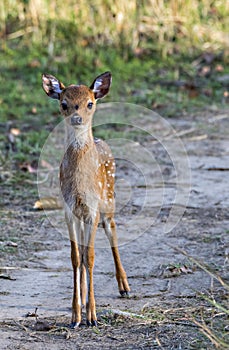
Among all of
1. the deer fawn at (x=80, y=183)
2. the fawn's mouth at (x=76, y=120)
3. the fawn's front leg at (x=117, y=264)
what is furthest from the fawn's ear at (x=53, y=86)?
the fawn's front leg at (x=117, y=264)

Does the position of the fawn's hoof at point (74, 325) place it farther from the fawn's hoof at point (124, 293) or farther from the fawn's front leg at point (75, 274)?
the fawn's hoof at point (124, 293)

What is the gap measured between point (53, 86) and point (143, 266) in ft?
5.54

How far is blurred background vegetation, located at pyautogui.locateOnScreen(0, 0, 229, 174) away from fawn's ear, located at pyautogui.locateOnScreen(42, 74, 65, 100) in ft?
18.5

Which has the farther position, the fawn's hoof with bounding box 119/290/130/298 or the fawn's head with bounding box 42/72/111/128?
the fawn's hoof with bounding box 119/290/130/298

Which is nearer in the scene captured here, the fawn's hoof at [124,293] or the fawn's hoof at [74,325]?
the fawn's hoof at [74,325]

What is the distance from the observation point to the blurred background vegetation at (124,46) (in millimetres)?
11609

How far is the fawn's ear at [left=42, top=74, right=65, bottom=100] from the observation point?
5.51m

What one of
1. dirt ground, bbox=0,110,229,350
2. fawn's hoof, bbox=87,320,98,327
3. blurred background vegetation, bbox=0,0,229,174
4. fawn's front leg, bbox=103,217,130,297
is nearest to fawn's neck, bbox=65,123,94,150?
fawn's front leg, bbox=103,217,130,297

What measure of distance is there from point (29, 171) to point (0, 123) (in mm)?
1588

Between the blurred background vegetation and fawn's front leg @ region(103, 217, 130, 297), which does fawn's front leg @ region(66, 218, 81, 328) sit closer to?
fawn's front leg @ region(103, 217, 130, 297)

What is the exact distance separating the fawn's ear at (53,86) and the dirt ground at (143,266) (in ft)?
4.32

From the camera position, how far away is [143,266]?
6.45 meters

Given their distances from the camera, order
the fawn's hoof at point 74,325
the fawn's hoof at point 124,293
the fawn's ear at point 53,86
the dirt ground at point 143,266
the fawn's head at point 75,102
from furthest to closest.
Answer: the fawn's hoof at point 124,293 < the fawn's ear at point 53,86 < the fawn's head at point 75,102 < the fawn's hoof at point 74,325 < the dirt ground at point 143,266

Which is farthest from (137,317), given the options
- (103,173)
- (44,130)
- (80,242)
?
(44,130)
